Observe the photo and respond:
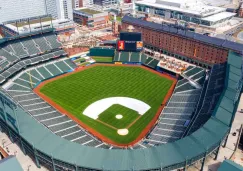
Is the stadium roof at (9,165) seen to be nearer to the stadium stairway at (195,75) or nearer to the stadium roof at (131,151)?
the stadium roof at (131,151)

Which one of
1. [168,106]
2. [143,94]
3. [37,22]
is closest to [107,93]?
[143,94]

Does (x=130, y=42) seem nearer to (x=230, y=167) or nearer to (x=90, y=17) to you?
(x=90, y=17)

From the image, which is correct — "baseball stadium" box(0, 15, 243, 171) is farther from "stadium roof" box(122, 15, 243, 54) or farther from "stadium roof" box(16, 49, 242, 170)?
"stadium roof" box(122, 15, 243, 54)

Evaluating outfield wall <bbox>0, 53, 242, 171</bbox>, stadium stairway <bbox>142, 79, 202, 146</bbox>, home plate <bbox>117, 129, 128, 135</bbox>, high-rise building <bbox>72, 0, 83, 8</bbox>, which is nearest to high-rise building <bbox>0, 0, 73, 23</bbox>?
high-rise building <bbox>72, 0, 83, 8</bbox>

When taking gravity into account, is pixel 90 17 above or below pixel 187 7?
below

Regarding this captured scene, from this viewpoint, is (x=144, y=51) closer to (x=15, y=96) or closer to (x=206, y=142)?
(x=15, y=96)

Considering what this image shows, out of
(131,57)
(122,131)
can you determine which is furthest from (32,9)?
(122,131)

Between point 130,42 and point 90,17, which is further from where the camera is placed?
point 90,17
